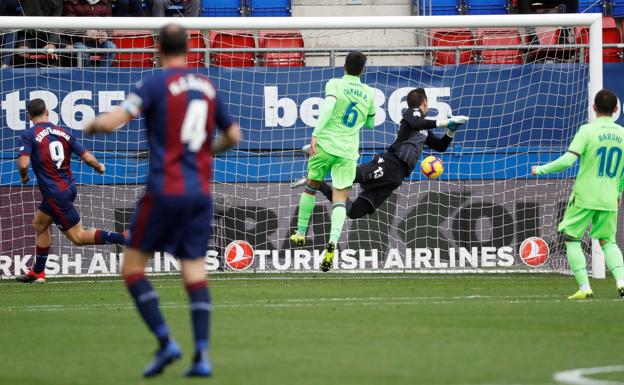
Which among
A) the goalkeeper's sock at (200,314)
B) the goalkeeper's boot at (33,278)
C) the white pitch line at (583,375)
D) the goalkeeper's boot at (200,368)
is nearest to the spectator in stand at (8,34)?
the goalkeeper's boot at (33,278)

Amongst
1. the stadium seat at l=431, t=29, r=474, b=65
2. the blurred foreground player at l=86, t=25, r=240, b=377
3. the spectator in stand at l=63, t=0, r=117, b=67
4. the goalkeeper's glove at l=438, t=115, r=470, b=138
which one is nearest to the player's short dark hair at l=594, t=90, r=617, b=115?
the goalkeeper's glove at l=438, t=115, r=470, b=138

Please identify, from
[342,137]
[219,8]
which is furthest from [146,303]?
[219,8]

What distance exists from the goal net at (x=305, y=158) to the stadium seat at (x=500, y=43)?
145mm

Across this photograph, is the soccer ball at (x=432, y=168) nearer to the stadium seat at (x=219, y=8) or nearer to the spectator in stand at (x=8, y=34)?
the spectator in stand at (x=8, y=34)

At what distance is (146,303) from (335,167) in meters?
7.61

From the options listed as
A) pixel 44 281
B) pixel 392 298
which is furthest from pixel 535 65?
pixel 44 281

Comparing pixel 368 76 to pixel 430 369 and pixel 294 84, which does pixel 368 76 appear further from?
pixel 430 369

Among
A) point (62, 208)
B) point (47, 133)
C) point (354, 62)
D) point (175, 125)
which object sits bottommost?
point (62, 208)

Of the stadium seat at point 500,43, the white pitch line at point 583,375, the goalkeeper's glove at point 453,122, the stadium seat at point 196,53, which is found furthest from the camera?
the stadium seat at point 500,43

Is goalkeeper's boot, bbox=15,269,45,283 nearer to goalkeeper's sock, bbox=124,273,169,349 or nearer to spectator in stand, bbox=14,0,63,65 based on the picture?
spectator in stand, bbox=14,0,63,65

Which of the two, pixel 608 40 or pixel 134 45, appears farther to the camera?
pixel 608 40

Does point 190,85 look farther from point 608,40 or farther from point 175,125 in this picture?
point 608,40

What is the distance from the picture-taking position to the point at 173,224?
6.65 m

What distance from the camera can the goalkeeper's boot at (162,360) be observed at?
647 centimetres
